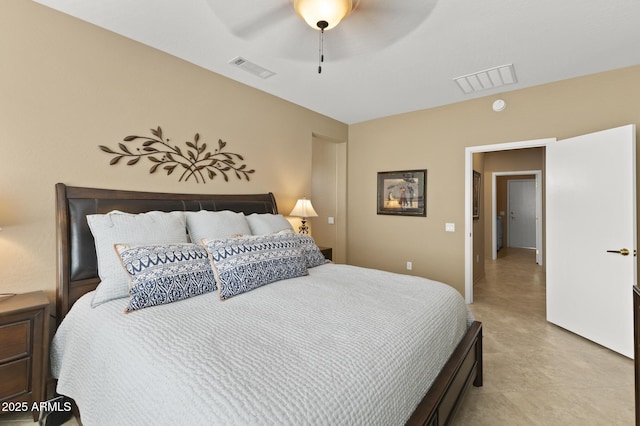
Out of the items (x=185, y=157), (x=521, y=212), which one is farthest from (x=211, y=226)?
(x=521, y=212)

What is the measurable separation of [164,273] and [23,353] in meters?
0.83

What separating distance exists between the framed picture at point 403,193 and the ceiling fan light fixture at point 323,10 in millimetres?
2871

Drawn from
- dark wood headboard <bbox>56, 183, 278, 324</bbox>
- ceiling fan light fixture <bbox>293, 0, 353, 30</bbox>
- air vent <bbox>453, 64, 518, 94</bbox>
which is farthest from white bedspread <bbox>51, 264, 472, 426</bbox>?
air vent <bbox>453, 64, 518, 94</bbox>

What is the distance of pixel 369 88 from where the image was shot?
3.37 meters

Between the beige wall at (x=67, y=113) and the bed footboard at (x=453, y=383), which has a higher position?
→ the beige wall at (x=67, y=113)

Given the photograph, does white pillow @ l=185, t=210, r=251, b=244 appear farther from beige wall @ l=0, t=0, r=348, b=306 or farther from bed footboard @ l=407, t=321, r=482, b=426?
bed footboard @ l=407, t=321, r=482, b=426

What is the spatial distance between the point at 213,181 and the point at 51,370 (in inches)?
72.4

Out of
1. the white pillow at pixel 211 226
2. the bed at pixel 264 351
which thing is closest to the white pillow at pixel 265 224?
the white pillow at pixel 211 226

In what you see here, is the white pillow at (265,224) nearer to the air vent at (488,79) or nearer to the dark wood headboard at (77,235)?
the dark wood headboard at (77,235)

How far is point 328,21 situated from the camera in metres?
1.66

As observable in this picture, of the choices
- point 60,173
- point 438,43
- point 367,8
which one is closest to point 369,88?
point 438,43

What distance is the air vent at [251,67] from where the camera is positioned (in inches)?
106

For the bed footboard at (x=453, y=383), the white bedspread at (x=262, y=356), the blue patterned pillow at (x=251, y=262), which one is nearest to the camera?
the white bedspread at (x=262, y=356)

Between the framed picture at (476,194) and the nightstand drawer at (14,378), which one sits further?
the framed picture at (476,194)
